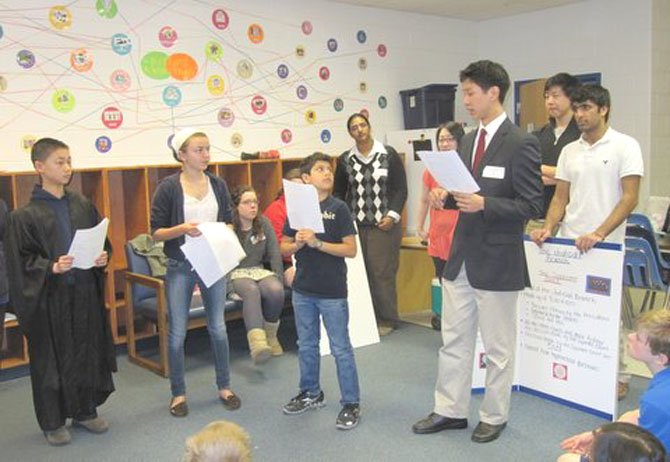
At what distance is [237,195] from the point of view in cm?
460

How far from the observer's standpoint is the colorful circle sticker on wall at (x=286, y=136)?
5.74 metres

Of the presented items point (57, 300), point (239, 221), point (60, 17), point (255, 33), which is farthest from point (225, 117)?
point (57, 300)

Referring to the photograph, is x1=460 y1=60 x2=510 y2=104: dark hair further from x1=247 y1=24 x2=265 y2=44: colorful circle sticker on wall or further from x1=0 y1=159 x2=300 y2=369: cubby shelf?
x1=247 y1=24 x2=265 y2=44: colorful circle sticker on wall

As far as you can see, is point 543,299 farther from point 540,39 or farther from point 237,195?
point 540,39

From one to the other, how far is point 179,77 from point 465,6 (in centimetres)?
292

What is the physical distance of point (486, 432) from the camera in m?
3.12

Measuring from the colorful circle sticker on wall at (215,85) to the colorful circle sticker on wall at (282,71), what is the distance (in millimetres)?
558

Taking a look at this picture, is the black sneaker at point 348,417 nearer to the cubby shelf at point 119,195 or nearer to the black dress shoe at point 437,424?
the black dress shoe at point 437,424

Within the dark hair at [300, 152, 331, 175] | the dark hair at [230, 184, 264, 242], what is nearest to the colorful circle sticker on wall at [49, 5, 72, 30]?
the dark hair at [230, 184, 264, 242]

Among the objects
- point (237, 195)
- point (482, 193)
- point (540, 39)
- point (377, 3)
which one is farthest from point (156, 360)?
point (540, 39)

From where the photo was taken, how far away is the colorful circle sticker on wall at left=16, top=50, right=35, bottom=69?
434 cm

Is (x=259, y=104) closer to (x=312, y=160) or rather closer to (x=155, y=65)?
(x=155, y=65)

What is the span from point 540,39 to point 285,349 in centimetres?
417

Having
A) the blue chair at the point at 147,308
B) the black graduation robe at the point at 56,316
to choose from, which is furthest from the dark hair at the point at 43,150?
the blue chair at the point at 147,308
